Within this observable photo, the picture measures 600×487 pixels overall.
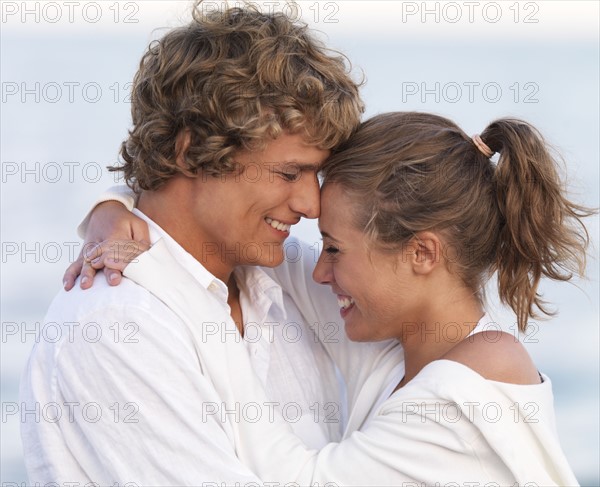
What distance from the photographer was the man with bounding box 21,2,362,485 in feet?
6.11

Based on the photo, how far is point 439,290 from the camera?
89.0 inches

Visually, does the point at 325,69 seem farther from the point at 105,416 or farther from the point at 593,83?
the point at 593,83

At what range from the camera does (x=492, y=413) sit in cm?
199

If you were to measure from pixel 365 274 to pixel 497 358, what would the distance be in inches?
14.9

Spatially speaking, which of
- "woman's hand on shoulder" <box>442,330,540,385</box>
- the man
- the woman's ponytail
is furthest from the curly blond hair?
"woman's hand on shoulder" <box>442,330,540,385</box>

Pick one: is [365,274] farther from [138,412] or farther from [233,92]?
[138,412]

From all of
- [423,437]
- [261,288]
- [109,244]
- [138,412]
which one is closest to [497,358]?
[423,437]

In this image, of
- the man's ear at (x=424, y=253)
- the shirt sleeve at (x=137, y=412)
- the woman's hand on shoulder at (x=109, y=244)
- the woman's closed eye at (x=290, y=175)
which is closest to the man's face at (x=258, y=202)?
the woman's closed eye at (x=290, y=175)

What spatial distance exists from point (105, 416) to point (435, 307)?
0.83 meters

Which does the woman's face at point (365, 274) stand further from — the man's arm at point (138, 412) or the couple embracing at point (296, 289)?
the man's arm at point (138, 412)

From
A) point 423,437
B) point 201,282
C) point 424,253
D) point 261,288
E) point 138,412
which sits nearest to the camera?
point 138,412

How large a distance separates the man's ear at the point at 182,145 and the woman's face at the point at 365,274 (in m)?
0.35

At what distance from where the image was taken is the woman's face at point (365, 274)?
2248 millimetres

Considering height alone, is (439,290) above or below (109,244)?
below
